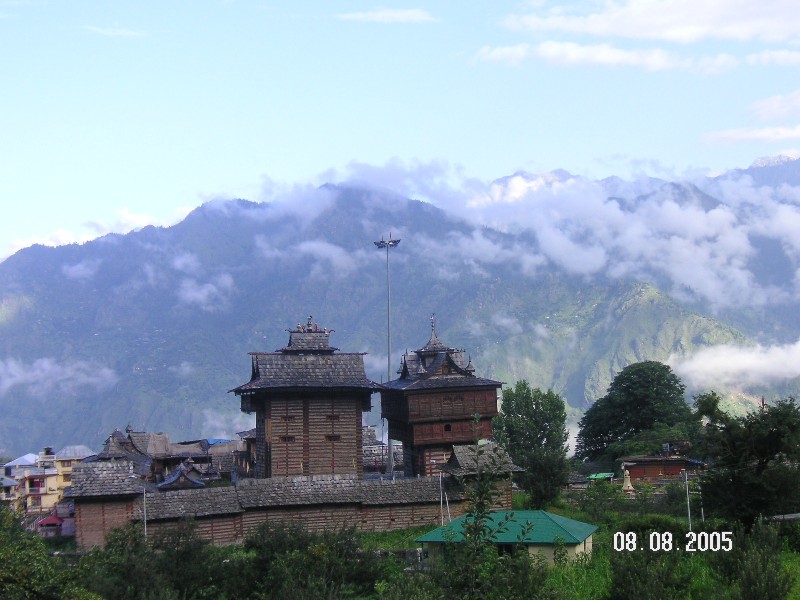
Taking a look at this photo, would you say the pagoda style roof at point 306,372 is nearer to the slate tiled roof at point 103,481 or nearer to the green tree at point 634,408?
the slate tiled roof at point 103,481

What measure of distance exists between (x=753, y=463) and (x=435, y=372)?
17.9m

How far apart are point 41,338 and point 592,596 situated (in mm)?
188661

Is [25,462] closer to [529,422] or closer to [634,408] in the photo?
[529,422]

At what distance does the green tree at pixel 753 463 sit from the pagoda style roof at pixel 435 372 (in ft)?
46.3

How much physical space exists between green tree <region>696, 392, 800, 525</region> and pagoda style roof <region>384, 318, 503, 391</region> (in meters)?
14.1

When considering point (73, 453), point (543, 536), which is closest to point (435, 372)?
point (543, 536)

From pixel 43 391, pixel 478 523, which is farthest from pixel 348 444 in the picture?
pixel 43 391

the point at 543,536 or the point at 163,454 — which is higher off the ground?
the point at 163,454

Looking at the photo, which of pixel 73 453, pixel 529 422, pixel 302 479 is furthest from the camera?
pixel 73 453

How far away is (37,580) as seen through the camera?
68.9 feet

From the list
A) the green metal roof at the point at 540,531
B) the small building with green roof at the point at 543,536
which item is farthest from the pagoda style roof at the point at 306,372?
the small building with green roof at the point at 543,536

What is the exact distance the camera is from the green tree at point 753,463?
32.6 metres

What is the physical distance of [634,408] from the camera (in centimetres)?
7475

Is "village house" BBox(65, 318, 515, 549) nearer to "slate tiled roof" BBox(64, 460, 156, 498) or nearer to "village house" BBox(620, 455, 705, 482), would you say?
"slate tiled roof" BBox(64, 460, 156, 498)
